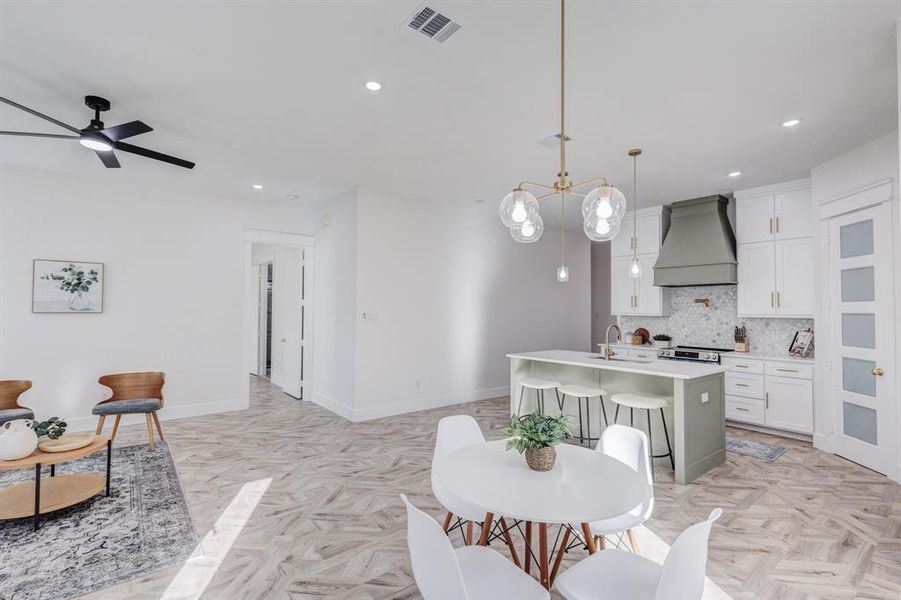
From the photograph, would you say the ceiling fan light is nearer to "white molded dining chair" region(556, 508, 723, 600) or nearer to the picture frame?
"white molded dining chair" region(556, 508, 723, 600)

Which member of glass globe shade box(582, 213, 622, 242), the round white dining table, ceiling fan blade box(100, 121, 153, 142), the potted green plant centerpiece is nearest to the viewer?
the round white dining table

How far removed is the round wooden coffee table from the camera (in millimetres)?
2711

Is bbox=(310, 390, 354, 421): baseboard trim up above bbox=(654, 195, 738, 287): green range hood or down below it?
below

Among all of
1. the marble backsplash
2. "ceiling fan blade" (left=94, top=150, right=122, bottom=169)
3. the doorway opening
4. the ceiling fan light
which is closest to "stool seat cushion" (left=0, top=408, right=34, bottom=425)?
the doorway opening

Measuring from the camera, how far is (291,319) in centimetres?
697

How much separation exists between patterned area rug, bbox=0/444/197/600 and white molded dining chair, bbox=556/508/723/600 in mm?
2228

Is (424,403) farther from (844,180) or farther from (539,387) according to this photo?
(844,180)

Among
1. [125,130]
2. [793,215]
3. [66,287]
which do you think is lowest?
[66,287]

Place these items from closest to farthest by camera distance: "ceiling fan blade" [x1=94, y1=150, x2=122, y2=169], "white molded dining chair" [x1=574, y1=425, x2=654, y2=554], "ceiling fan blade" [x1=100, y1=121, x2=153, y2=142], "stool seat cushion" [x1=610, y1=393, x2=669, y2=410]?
"white molded dining chair" [x1=574, y1=425, x2=654, y2=554]
"ceiling fan blade" [x1=100, y1=121, x2=153, y2=142]
"ceiling fan blade" [x1=94, y1=150, x2=122, y2=169]
"stool seat cushion" [x1=610, y1=393, x2=669, y2=410]

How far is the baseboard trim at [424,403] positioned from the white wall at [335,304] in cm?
20

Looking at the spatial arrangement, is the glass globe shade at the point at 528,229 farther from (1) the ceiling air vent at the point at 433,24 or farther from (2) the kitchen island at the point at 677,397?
(2) the kitchen island at the point at 677,397

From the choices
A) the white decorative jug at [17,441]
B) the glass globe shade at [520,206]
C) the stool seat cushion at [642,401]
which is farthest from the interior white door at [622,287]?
the white decorative jug at [17,441]

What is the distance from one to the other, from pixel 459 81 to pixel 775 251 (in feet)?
15.0

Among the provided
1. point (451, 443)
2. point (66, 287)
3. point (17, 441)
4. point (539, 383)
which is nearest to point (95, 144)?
point (17, 441)
